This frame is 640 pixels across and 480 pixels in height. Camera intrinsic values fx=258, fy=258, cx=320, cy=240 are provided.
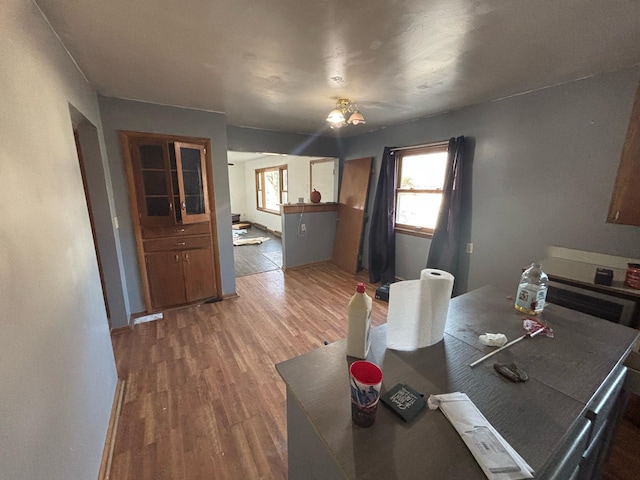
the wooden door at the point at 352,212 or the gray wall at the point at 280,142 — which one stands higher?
the gray wall at the point at 280,142

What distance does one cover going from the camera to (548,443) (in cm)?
66

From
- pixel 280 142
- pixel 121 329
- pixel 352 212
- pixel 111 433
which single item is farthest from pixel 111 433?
pixel 352 212

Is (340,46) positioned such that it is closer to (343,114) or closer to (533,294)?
(343,114)

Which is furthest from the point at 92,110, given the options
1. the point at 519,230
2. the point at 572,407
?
the point at 519,230

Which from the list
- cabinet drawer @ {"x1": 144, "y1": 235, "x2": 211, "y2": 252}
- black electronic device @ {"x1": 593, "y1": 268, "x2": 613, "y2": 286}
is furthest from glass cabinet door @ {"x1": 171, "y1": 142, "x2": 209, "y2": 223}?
black electronic device @ {"x1": 593, "y1": 268, "x2": 613, "y2": 286}

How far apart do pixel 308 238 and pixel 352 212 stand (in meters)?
0.90

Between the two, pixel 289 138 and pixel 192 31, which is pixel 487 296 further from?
pixel 289 138

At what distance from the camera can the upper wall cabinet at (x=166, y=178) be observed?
2.71m

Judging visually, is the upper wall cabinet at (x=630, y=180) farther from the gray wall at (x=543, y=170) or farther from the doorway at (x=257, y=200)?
the doorway at (x=257, y=200)

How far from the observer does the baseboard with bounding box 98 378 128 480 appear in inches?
52.1

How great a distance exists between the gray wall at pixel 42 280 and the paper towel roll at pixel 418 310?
3.96 ft

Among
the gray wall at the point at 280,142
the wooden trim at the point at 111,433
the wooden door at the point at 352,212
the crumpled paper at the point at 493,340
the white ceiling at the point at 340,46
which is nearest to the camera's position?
the crumpled paper at the point at 493,340

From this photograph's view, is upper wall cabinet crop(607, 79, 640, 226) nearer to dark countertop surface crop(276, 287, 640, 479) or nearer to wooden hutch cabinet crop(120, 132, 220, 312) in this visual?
dark countertop surface crop(276, 287, 640, 479)

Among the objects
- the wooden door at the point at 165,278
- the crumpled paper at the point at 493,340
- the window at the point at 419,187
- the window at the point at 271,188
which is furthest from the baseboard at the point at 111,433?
the window at the point at 271,188
